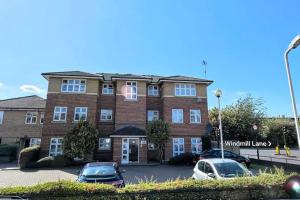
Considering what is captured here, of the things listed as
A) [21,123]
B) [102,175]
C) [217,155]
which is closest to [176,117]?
[217,155]

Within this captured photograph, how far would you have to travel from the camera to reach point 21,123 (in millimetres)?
28281

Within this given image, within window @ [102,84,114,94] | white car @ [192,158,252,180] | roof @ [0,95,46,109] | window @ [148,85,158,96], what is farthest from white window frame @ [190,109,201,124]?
roof @ [0,95,46,109]

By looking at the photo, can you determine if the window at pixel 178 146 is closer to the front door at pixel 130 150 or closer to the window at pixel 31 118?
the front door at pixel 130 150

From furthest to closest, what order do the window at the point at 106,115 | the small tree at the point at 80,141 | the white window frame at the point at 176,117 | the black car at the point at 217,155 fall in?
1. the white window frame at the point at 176,117
2. the window at the point at 106,115
3. the small tree at the point at 80,141
4. the black car at the point at 217,155

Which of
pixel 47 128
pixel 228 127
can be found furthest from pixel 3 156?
pixel 228 127

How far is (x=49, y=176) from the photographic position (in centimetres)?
1652

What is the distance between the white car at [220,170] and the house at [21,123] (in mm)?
24170

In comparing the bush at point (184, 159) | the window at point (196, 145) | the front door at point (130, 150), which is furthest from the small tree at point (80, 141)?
the window at point (196, 145)

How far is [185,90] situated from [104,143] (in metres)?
11.1

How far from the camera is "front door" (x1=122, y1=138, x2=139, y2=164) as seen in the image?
23.2 meters

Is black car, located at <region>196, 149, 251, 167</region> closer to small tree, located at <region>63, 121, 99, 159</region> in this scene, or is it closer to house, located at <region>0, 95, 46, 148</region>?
small tree, located at <region>63, 121, 99, 159</region>

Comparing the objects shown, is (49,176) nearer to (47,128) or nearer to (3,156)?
(47,128)

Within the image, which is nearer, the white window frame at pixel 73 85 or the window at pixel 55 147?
the window at pixel 55 147

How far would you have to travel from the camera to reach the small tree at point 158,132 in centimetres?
2285
